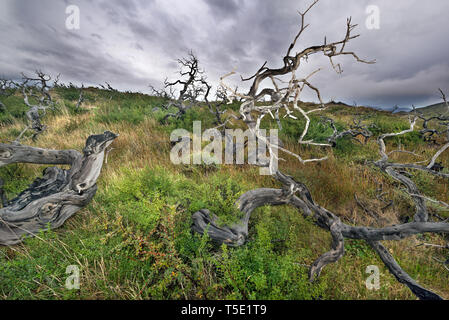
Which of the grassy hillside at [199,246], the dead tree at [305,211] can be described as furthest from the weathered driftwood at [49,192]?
the dead tree at [305,211]

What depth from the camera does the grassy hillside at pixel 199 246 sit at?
5.31 feet

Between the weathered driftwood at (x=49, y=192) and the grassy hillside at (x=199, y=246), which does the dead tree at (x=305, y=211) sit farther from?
the weathered driftwood at (x=49, y=192)

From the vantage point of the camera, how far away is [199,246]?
1992mm

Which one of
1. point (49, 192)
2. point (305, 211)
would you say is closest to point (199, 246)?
point (305, 211)

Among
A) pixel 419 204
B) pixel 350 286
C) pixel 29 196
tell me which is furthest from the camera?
pixel 29 196

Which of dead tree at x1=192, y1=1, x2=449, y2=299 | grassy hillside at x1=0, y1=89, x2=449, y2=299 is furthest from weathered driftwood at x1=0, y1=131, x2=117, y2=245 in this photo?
dead tree at x1=192, y1=1, x2=449, y2=299

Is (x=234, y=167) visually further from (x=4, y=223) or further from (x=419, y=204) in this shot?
(x=4, y=223)

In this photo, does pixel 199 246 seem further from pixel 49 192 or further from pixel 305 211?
pixel 49 192

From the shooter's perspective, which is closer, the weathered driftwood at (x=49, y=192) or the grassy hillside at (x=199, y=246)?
the grassy hillside at (x=199, y=246)

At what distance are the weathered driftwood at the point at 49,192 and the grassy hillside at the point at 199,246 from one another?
0.65 feet

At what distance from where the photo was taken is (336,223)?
2184 mm

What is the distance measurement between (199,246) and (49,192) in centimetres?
276
